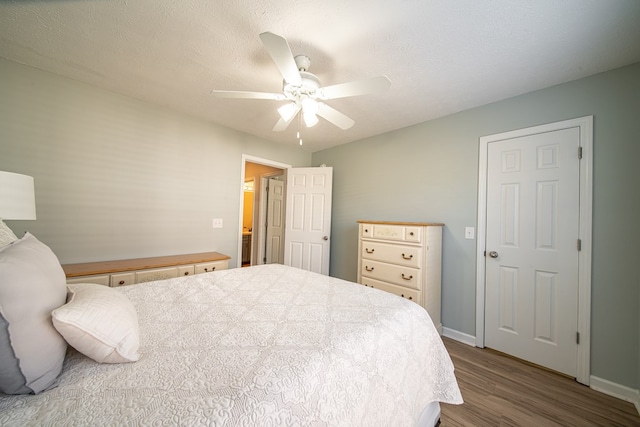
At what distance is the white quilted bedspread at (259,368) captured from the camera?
57cm

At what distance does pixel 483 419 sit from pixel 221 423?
176cm

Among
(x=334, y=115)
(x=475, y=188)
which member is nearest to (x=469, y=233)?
(x=475, y=188)

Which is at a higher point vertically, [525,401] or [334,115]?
[334,115]

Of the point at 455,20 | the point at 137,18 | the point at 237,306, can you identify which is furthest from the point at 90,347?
the point at 455,20

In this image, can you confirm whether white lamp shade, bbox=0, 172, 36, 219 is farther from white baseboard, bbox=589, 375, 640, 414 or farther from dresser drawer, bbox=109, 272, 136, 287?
white baseboard, bbox=589, 375, 640, 414

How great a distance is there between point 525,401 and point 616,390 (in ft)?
2.34

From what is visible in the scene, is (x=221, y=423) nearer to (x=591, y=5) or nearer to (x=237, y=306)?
(x=237, y=306)

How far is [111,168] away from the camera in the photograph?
2211 millimetres

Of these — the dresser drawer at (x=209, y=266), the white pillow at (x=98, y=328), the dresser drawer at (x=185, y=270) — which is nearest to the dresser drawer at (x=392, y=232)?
the dresser drawer at (x=209, y=266)

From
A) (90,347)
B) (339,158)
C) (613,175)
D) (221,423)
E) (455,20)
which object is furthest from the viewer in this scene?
(339,158)

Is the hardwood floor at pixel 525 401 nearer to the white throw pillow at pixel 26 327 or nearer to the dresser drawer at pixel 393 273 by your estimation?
the dresser drawer at pixel 393 273

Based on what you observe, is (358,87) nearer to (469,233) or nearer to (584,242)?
(469,233)

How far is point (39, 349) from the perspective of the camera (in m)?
0.60

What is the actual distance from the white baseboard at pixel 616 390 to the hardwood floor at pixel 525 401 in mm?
37
